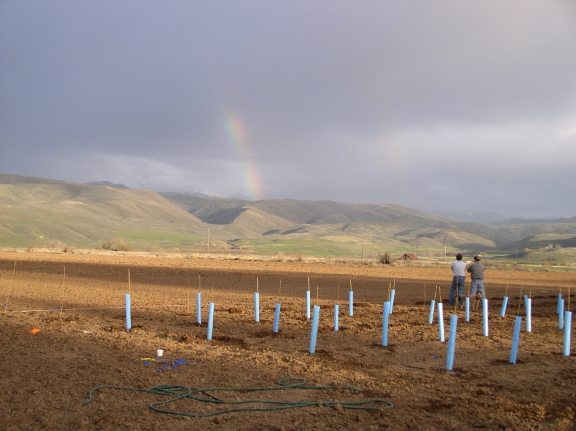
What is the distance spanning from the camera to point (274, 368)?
907 centimetres

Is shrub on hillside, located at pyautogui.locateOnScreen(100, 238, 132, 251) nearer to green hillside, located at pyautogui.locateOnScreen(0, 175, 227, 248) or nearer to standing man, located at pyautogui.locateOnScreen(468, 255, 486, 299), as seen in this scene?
green hillside, located at pyautogui.locateOnScreen(0, 175, 227, 248)

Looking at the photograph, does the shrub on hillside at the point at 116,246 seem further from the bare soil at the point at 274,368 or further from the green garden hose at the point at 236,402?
the green garden hose at the point at 236,402

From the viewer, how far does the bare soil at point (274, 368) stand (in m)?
6.57

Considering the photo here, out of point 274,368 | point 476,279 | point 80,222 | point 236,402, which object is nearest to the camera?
point 236,402

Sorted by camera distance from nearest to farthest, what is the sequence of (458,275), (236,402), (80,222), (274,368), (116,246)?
(236,402) → (274,368) → (458,275) → (116,246) → (80,222)

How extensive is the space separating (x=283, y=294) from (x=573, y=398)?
1622 centimetres

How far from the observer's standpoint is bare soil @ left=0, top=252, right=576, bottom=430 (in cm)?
657

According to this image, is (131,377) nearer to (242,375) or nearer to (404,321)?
(242,375)

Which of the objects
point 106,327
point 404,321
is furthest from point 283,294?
point 106,327

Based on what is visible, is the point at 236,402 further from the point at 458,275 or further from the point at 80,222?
the point at 80,222

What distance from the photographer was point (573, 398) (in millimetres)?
7484

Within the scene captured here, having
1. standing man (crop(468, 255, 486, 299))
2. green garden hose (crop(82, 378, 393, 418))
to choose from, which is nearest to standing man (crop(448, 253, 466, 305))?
standing man (crop(468, 255, 486, 299))

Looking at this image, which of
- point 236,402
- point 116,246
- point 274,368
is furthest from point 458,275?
point 116,246

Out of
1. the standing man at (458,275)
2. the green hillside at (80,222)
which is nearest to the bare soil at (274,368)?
the standing man at (458,275)
